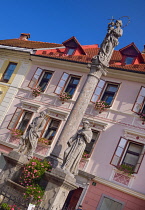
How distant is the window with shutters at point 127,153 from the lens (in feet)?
51.9

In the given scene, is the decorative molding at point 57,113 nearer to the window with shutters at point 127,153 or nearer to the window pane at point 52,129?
the window pane at point 52,129

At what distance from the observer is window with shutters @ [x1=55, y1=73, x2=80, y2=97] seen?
19.7m

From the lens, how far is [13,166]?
10750 millimetres

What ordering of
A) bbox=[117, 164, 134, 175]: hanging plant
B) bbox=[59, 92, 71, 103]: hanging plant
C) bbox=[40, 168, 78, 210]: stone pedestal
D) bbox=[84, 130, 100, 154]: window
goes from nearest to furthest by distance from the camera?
bbox=[40, 168, 78, 210]: stone pedestal < bbox=[117, 164, 134, 175]: hanging plant < bbox=[84, 130, 100, 154]: window < bbox=[59, 92, 71, 103]: hanging plant

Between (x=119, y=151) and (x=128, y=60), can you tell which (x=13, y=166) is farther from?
(x=128, y=60)

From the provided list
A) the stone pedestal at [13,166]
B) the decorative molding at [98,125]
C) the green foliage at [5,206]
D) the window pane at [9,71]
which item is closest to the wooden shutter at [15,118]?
the window pane at [9,71]

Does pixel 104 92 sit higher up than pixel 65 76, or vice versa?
pixel 65 76

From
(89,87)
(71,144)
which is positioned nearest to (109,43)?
(89,87)

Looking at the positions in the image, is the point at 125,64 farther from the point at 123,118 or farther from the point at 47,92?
the point at 47,92

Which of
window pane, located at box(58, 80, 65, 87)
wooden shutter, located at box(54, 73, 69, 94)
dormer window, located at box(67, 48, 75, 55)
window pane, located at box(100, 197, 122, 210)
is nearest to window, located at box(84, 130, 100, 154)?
window pane, located at box(100, 197, 122, 210)

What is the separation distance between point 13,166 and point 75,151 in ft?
8.18

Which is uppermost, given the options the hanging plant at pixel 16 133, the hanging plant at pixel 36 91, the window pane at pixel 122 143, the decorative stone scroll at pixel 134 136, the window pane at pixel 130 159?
the hanging plant at pixel 36 91

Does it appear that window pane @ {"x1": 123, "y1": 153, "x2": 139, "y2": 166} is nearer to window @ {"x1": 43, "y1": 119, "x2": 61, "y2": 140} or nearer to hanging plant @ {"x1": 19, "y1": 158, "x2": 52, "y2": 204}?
window @ {"x1": 43, "y1": 119, "x2": 61, "y2": 140}

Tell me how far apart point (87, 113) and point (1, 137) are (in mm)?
6450
